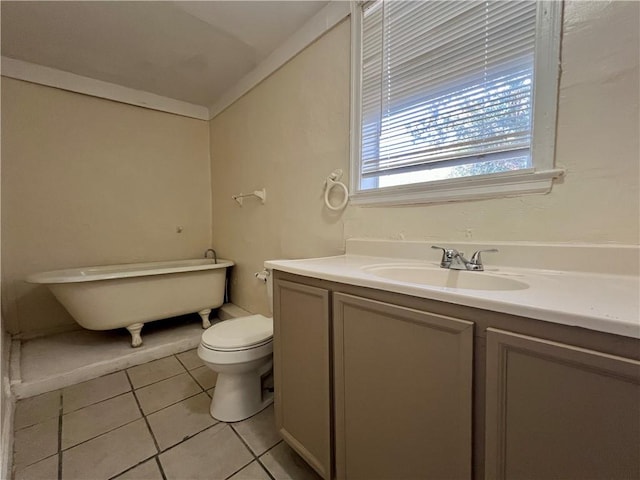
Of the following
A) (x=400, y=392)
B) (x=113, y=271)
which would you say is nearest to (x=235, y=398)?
(x=400, y=392)

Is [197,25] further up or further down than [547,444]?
further up

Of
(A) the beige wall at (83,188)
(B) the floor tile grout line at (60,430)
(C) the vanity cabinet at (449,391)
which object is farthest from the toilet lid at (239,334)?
(A) the beige wall at (83,188)

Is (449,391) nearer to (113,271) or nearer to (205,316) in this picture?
(205,316)

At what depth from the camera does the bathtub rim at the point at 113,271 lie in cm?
186

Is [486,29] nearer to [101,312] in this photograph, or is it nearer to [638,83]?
[638,83]

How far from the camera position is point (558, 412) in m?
0.53

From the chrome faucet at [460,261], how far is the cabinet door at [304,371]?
52 cm

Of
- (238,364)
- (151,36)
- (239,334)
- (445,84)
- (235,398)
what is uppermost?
(151,36)

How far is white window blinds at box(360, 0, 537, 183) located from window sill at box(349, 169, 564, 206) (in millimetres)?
78

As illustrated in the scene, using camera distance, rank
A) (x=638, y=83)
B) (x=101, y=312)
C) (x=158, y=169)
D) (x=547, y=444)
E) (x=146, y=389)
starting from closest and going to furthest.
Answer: (x=547, y=444)
(x=638, y=83)
(x=146, y=389)
(x=101, y=312)
(x=158, y=169)

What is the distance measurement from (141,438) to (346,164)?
5.93 ft

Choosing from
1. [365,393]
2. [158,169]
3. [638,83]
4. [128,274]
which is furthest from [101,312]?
[638,83]

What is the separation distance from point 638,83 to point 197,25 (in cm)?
229

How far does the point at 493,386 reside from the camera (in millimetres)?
608
